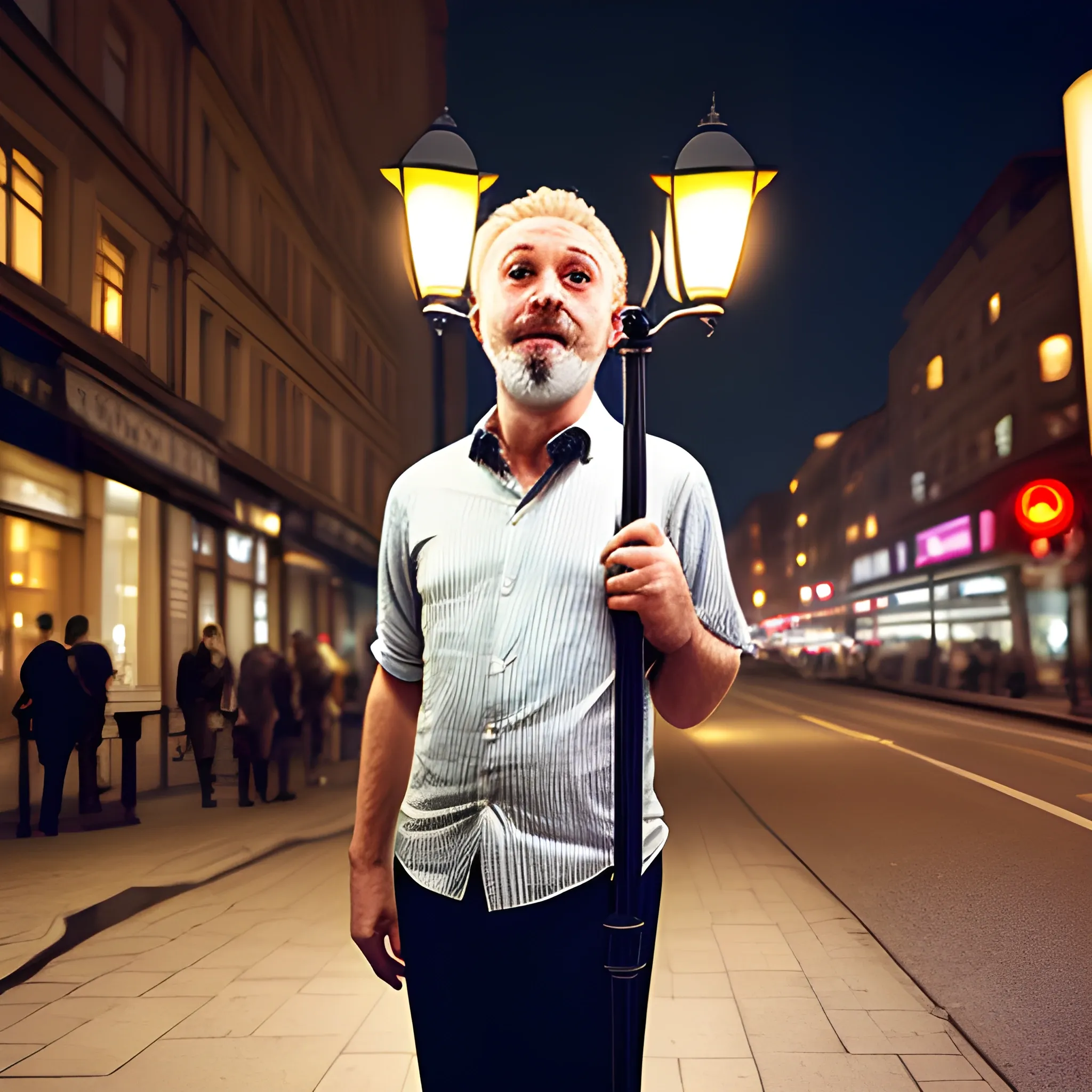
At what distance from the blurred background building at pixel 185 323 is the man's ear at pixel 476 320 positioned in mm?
5758

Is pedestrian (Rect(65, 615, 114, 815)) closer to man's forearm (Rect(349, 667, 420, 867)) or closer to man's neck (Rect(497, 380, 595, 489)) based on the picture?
man's forearm (Rect(349, 667, 420, 867))

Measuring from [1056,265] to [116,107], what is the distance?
1191 inches

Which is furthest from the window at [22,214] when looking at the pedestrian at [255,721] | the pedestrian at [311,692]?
the pedestrian at [311,692]

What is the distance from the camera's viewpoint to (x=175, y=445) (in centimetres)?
1204

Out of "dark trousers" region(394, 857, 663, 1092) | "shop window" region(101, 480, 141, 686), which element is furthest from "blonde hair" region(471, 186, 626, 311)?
"shop window" region(101, 480, 141, 686)

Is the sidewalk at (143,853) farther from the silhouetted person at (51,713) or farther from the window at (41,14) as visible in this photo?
the window at (41,14)

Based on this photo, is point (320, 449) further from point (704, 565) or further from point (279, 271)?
point (704, 565)

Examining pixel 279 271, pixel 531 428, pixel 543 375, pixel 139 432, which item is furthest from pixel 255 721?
pixel 543 375

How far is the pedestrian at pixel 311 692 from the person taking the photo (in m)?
12.3

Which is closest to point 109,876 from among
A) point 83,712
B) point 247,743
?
point 83,712

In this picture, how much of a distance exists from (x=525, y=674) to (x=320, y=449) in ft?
55.4

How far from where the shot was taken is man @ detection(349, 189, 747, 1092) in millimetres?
1779

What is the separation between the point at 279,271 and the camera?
15.5 metres

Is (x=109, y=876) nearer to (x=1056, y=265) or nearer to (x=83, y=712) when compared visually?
(x=83, y=712)
